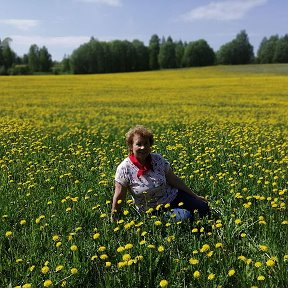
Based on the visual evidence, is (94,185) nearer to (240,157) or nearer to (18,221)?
(18,221)

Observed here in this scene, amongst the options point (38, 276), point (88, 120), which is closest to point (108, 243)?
point (38, 276)

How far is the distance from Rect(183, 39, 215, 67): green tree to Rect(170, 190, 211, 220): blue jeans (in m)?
84.5

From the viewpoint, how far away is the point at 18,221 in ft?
14.5

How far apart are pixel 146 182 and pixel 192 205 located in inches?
20.4

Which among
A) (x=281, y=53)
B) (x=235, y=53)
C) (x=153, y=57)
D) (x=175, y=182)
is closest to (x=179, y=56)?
(x=153, y=57)

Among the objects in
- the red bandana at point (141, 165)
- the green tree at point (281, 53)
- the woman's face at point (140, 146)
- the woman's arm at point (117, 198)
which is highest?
the green tree at point (281, 53)

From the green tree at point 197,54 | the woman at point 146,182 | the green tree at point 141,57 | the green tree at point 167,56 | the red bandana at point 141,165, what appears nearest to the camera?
the woman at point 146,182

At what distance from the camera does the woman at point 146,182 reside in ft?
14.4

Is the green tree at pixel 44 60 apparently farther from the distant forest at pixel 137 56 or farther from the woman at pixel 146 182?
the woman at pixel 146 182

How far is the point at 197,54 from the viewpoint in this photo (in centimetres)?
8694

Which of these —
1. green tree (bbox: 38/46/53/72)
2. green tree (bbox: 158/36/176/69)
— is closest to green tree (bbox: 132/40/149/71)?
green tree (bbox: 158/36/176/69)

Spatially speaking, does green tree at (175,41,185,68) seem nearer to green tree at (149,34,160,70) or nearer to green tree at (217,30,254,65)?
green tree at (149,34,160,70)

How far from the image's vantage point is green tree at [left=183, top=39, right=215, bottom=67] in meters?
86.9

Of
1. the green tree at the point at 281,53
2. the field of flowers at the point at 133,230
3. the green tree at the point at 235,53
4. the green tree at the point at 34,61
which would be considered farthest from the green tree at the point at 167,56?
the field of flowers at the point at 133,230
